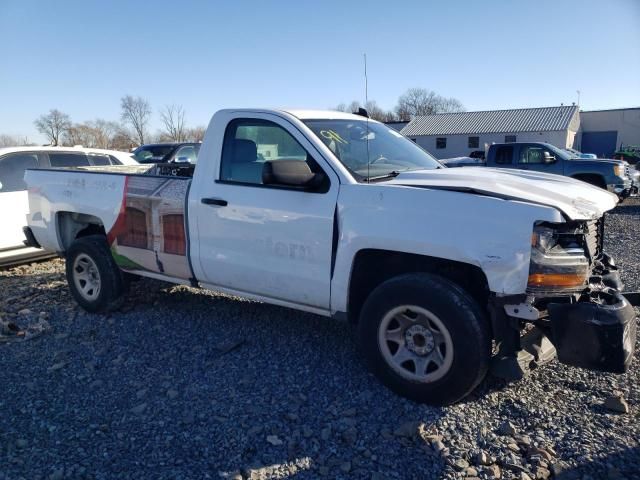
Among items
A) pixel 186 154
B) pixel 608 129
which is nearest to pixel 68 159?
pixel 186 154

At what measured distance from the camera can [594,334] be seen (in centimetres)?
286

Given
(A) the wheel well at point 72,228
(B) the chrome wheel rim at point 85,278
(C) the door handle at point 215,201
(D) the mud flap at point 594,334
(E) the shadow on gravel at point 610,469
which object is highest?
Result: (C) the door handle at point 215,201

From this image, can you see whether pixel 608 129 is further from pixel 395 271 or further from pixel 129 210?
pixel 129 210

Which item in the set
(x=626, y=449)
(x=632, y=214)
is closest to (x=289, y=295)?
(x=626, y=449)

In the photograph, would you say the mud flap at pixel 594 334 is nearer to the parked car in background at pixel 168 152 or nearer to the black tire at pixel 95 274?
the black tire at pixel 95 274

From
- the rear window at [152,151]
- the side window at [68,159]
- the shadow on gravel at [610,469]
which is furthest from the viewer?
the rear window at [152,151]

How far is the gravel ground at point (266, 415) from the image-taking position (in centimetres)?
276

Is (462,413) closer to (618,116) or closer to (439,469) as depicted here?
(439,469)

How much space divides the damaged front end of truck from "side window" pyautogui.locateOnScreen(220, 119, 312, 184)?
1947mm

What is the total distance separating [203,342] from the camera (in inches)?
176

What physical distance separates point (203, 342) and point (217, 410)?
1210mm

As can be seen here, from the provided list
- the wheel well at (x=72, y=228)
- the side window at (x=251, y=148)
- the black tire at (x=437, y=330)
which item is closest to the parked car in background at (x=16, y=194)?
the wheel well at (x=72, y=228)

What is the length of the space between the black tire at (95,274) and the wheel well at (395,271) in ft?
8.86

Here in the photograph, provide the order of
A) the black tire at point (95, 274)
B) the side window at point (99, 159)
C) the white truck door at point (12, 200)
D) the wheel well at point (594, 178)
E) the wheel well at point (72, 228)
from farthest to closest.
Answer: the wheel well at point (594, 178), the side window at point (99, 159), the white truck door at point (12, 200), the wheel well at point (72, 228), the black tire at point (95, 274)
